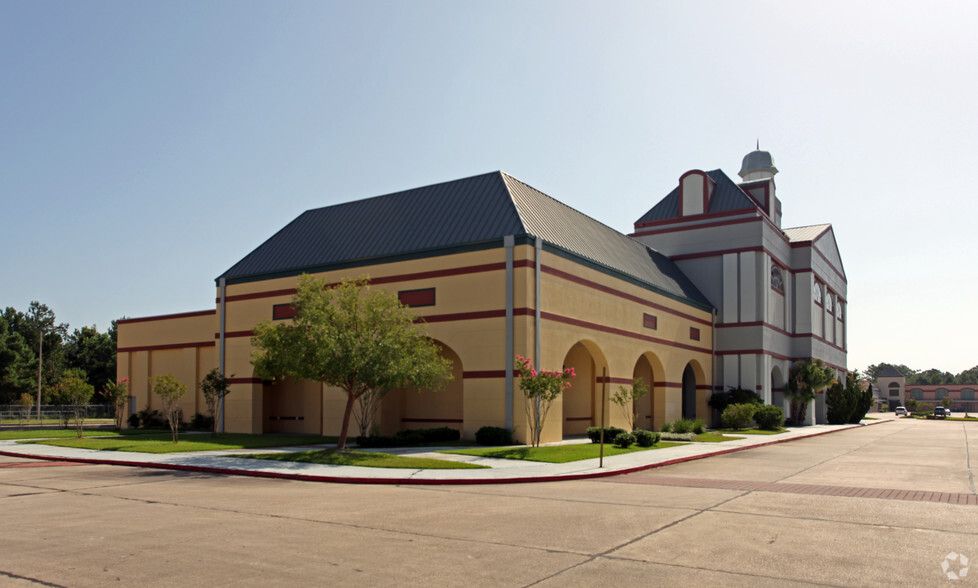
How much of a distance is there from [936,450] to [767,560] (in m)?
24.1

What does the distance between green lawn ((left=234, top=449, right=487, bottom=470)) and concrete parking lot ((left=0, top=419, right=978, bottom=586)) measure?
295cm

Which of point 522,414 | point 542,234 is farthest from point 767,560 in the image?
point 542,234

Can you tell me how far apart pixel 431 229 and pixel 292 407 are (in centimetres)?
1123

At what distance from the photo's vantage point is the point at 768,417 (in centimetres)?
4119

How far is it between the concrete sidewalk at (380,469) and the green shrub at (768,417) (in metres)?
16.2

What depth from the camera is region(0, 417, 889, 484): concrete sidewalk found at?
56.5 ft

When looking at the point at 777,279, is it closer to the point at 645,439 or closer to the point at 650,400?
the point at 650,400

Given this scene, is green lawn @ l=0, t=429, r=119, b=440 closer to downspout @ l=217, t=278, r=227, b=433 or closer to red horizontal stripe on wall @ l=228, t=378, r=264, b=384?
downspout @ l=217, t=278, r=227, b=433

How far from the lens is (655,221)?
51.4m

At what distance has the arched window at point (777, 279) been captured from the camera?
50.5 metres

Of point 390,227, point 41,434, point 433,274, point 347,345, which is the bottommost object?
point 41,434

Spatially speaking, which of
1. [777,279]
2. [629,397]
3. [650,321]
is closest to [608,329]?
[629,397]

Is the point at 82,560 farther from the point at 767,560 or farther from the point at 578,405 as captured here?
the point at 578,405

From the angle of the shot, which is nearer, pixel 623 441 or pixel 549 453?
pixel 549 453
